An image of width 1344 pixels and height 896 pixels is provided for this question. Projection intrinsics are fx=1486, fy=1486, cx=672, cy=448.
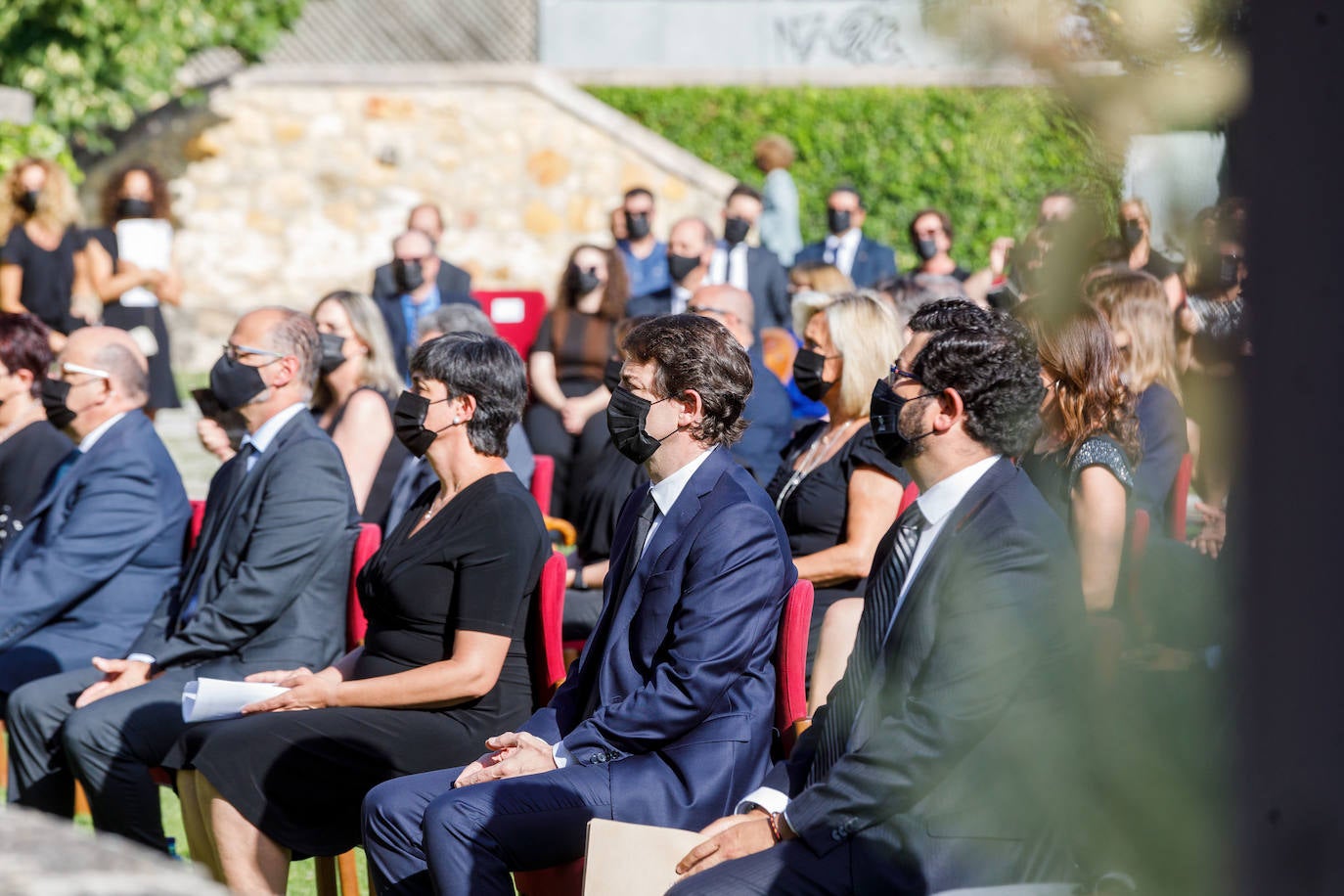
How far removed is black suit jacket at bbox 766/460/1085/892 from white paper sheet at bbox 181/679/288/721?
163 centimetres

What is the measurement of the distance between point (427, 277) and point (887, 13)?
8.22 meters

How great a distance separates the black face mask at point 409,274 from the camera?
29.6 ft

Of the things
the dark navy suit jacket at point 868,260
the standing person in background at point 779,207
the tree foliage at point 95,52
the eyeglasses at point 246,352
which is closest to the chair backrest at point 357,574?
the eyeglasses at point 246,352

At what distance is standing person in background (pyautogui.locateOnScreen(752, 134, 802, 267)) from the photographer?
1216cm

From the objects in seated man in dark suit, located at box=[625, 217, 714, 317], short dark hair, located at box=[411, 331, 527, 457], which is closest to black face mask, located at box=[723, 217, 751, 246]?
seated man in dark suit, located at box=[625, 217, 714, 317]

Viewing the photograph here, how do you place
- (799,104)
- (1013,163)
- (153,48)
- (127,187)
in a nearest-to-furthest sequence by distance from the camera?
1. (1013,163)
2. (127,187)
3. (153,48)
4. (799,104)

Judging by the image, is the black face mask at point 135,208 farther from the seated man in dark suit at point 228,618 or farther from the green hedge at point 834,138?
the green hedge at point 834,138

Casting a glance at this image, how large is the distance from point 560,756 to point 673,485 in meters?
0.68

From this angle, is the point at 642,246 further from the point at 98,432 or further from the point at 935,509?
the point at 935,509

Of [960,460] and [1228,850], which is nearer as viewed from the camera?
[1228,850]

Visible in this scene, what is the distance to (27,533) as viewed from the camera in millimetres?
5039

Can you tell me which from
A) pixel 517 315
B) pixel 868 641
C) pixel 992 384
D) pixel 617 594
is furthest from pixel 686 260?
pixel 868 641

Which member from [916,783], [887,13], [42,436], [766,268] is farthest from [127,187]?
[887,13]

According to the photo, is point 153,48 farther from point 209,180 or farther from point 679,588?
point 679,588
